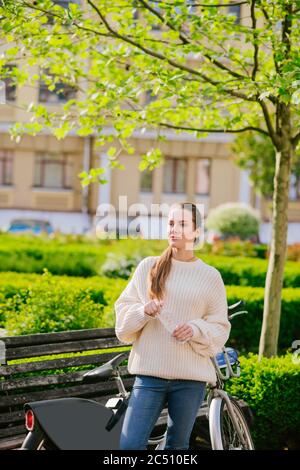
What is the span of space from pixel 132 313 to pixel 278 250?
390cm

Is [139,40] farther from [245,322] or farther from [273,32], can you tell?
[245,322]

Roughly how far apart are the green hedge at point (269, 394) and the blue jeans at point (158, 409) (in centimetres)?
239

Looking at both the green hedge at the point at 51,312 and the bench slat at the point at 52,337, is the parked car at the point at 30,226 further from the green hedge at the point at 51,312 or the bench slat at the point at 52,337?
the bench slat at the point at 52,337

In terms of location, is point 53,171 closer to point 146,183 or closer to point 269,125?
point 146,183

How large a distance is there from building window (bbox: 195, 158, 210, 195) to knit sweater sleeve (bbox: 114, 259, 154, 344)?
3435 centimetres

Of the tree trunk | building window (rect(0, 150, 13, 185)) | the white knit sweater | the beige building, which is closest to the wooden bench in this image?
the white knit sweater

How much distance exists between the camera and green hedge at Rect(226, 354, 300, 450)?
6840 millimetres

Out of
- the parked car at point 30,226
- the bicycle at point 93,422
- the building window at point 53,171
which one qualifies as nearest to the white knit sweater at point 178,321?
the bicycle at point 93,422

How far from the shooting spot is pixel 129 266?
15062 mm

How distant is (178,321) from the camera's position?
446 centimetres

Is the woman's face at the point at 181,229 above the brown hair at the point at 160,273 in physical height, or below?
above

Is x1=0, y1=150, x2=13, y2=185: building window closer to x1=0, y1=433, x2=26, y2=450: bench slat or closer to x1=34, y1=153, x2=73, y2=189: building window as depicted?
x1=34, y1=153, x2=73, y2=189: building window

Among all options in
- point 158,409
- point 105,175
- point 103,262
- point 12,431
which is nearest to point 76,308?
point 12,431

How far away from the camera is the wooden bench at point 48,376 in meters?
5.55
